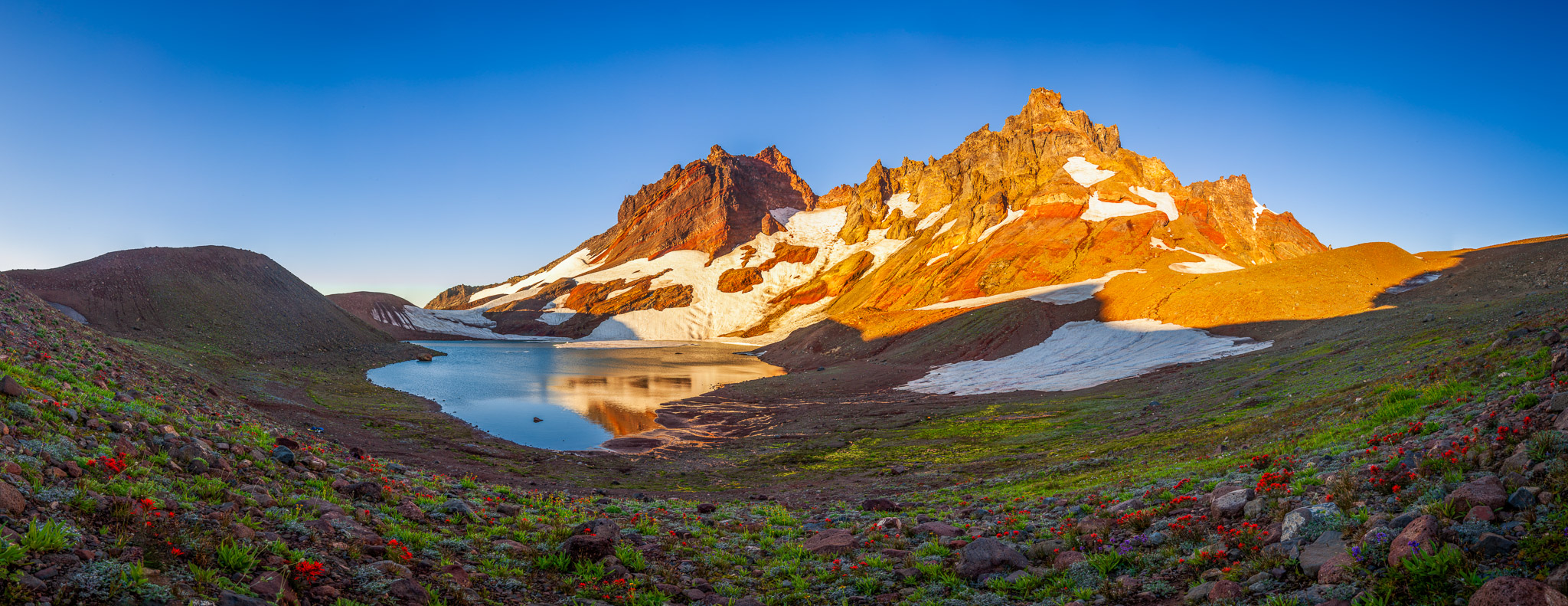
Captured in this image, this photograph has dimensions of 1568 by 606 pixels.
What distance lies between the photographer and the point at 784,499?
19406 mm

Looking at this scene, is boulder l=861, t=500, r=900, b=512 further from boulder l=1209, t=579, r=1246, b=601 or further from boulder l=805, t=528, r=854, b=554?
boulder l=1209, t=579, r=1246, b=601

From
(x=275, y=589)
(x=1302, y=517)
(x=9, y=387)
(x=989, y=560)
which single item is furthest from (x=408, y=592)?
(x=1302, y=517)

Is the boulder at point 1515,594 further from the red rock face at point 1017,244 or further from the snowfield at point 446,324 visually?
the snowfield at point 446,324

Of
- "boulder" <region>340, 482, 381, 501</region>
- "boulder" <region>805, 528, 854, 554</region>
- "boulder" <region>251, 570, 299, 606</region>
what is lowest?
"boulder" <region>805, 528, 854, 554</region>

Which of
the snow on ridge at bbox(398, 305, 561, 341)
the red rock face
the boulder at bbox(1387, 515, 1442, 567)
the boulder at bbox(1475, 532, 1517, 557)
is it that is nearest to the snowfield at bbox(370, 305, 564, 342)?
the snow on ridge at bbox(398, 305, 561, 341)

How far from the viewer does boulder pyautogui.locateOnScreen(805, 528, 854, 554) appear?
1090 centimetres

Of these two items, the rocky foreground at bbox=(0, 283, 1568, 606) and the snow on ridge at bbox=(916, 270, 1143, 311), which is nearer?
the rocky foreground at bbox=(0, 283, 1568, 606)

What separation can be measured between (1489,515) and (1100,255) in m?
108

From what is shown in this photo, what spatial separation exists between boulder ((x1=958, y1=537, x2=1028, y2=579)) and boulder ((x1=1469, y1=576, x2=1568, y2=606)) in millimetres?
4850

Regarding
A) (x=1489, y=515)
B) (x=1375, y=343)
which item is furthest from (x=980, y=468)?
(x=1375, y=343)

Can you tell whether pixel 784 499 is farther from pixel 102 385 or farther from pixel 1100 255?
pixel 1100 255

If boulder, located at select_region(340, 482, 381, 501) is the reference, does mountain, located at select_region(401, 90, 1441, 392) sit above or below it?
above

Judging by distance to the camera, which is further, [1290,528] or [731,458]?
[731,458]

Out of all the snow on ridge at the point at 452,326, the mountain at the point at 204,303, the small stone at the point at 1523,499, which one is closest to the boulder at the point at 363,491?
the small stone at the point at 1523,499
